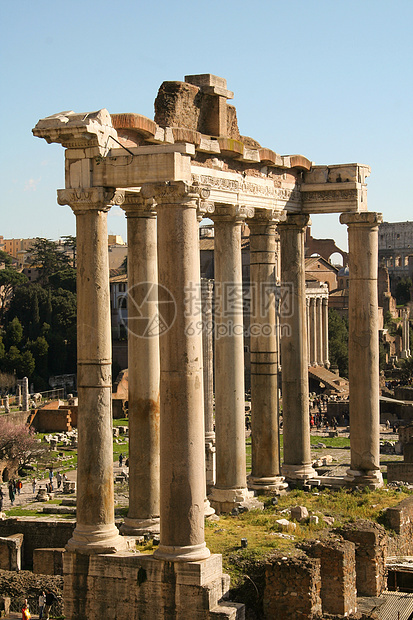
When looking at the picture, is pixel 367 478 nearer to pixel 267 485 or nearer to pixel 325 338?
pixel 267 485

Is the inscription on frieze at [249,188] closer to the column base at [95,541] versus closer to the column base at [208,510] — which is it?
the column base at [208,510]

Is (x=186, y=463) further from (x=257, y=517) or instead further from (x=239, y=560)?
Answer: (x=257, y=517)

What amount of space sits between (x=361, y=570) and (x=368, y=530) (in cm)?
66

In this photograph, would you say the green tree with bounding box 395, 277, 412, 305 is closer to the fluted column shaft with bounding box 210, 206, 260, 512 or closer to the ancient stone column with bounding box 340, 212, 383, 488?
the ancient stone column with bounding box 340, 212, 383, 488

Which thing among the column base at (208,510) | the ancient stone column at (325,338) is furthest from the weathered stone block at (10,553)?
the ancient stone column at (325,338)

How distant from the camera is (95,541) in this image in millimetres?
14469

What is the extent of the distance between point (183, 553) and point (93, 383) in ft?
8.50

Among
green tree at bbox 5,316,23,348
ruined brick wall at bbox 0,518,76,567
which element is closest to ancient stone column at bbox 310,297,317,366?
green tree at bbox 5,316,23,348

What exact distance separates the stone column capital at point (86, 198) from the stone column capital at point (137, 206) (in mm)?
1784

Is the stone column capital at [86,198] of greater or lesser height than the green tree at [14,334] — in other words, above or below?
below

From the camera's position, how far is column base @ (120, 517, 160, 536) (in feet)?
53.4

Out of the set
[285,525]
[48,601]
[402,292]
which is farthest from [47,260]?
[285,525]

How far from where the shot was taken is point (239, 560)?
51.6ft

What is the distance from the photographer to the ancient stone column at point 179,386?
1387 centimetres
